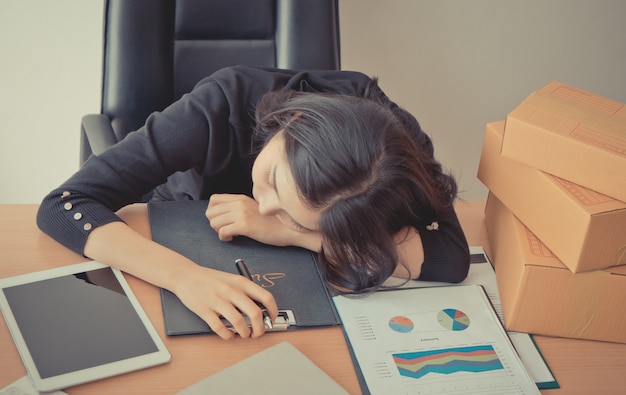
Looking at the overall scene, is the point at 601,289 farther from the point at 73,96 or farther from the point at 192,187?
the point at 73,96

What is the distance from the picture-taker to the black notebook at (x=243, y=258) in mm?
909

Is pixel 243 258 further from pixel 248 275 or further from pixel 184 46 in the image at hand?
pixel 184 46

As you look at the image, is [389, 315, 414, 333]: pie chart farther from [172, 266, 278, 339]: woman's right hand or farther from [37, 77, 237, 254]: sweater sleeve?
[37, 77, 237, 254]: sweater sleeve

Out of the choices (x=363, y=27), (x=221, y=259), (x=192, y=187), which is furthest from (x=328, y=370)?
(x=363, y=27)

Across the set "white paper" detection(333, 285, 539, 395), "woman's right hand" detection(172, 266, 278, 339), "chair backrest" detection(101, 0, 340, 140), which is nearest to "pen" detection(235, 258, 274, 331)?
"woman's right hand" detection(172, 266, 278, 339)

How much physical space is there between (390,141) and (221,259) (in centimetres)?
31

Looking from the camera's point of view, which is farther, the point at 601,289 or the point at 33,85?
the point at 33,85

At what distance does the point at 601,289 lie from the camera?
0.94 m

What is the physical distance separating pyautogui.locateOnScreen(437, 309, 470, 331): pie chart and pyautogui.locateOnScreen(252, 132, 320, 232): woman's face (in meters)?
0.22

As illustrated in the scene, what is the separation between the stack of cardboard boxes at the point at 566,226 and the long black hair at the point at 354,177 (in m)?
0.15

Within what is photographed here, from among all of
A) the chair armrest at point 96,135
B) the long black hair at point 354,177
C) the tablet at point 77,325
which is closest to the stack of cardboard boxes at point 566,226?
the long black hair at point 354,177

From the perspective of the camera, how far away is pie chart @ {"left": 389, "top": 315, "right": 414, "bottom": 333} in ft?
3.02

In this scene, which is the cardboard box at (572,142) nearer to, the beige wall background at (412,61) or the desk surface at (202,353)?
the desk surface at (202,353)

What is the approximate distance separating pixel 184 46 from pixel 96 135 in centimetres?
25
